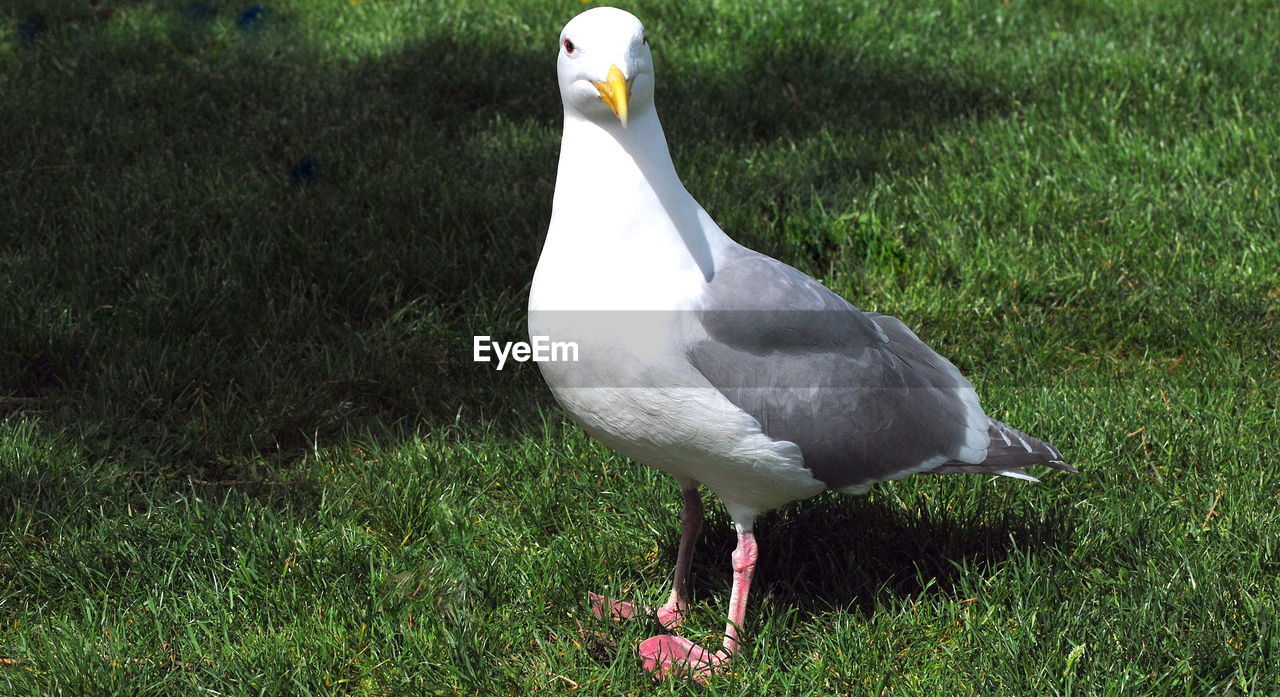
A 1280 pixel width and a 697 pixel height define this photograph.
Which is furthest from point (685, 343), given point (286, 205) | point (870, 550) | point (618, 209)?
point (286, 205)

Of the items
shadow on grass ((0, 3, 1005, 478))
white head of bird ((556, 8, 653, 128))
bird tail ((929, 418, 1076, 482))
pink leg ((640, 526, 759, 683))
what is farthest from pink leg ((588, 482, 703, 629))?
white head of bird ((556, 8, 653, 128))

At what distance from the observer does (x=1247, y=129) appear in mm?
5727

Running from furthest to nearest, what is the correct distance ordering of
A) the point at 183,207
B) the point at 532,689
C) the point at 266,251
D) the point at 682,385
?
1. the point at 183,207
2. the point at 266,251
3. the point at 532,689
4. the point at 682,385

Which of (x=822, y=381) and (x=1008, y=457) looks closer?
(x=822, y=381)

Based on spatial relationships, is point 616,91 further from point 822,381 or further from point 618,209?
point 822,381

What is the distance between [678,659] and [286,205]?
2.96 m

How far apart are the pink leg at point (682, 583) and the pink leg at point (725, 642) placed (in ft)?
0.34

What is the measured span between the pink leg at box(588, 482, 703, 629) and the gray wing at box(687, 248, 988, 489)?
0.46 metres

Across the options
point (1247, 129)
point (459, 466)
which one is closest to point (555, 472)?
point (459, 466)

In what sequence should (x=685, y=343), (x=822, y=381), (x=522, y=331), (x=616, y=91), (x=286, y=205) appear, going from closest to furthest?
(x=616, y=91)
(x=685, y=343)
(x=822, y=381)
(x=522, y=331)
(x=286, y=205)

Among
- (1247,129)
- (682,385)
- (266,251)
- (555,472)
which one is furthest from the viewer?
(1247,129)

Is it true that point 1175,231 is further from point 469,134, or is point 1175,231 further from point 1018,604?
point 469,134

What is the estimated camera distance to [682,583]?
338cm

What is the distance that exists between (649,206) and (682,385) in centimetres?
41
